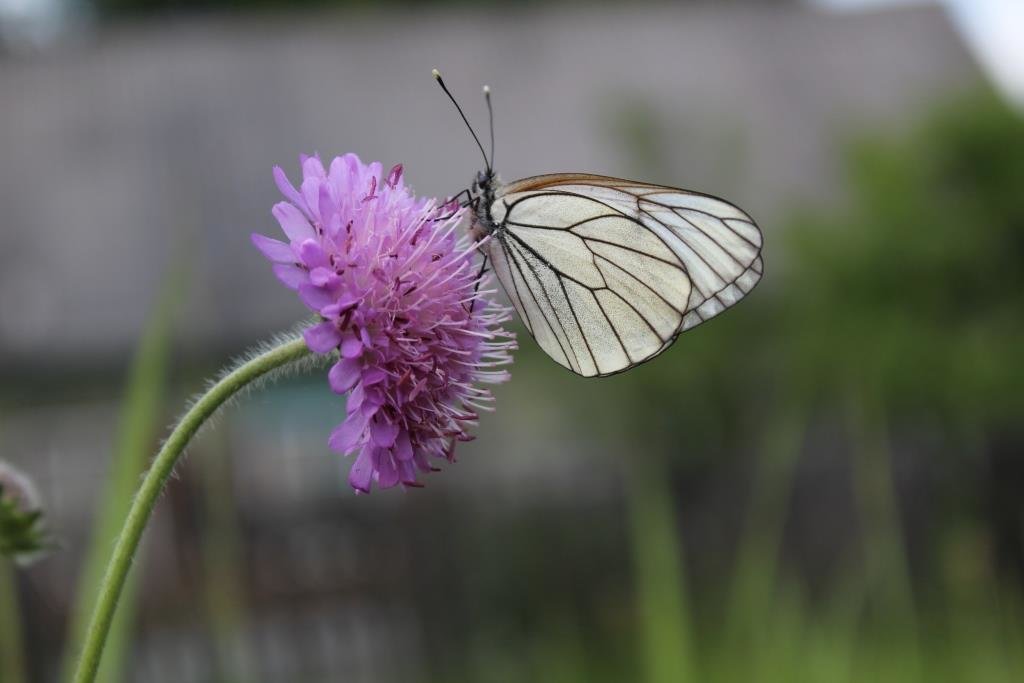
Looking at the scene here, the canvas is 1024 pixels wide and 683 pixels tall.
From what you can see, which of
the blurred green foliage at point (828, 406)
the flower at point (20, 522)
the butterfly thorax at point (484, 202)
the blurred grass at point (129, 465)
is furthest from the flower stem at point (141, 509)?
the blurred green foliage at point (828, 406)

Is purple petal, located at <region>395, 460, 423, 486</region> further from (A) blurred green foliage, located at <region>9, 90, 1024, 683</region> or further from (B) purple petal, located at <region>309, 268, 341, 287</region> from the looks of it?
(A) blurred green foliage, located at <region>9, 90, 1024, 683</region>

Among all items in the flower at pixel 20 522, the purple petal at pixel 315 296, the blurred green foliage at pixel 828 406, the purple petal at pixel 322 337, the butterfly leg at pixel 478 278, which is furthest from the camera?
the blurred green foliage at pixel 828 406

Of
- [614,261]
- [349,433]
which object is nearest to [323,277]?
[349,433]

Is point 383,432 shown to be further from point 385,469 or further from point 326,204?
point 326,204

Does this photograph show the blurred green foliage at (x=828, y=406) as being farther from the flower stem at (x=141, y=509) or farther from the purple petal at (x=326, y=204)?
the flower stem at (x=141, y=509)

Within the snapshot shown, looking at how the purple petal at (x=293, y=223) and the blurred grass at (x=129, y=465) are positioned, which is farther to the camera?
the blurred grass at (x=129, y=465)
